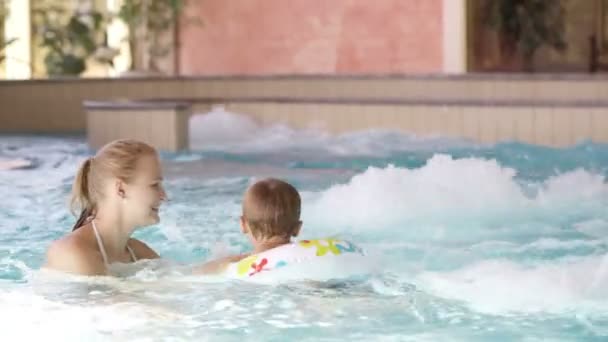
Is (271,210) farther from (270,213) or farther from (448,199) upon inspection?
(448,199)

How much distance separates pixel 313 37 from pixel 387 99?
151 inches

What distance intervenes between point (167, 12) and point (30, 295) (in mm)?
11616

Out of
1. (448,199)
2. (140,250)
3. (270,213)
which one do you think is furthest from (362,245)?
(270,213)

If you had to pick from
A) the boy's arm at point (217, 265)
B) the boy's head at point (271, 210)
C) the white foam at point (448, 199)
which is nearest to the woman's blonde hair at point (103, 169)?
the boy's head at point (271, 210)

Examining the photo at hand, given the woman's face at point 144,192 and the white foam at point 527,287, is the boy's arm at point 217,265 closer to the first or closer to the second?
the woman's face at point 144,192

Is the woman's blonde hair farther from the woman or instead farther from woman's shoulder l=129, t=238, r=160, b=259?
woman's shoulder l=129, t=238, r=160, b=259

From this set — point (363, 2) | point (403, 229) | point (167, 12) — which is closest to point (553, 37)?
point (363, 2)

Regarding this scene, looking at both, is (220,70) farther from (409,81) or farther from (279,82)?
(409,81)

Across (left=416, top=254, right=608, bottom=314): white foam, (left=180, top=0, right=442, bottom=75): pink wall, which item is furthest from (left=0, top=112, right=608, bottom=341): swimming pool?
(left=180, top=0, right=442, bottom=75): pink wall

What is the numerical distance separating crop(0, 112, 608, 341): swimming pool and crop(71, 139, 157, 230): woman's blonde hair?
0.28m

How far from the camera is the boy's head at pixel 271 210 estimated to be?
387 cm

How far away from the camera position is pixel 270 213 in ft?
12.8

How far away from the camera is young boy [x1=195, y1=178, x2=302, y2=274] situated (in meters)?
3.87

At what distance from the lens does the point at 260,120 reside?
478 inches
